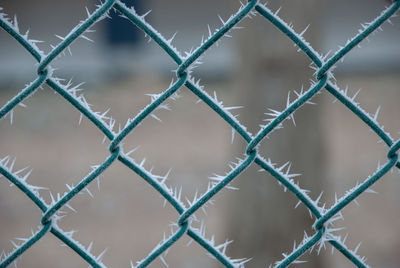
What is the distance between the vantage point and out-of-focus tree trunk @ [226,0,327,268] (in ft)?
7.53

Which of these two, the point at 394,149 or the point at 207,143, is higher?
the point at 207,143

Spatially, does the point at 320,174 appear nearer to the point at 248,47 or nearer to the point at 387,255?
the point at 248,47

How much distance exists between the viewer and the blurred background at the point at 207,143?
238 centimetres

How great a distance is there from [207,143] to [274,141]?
9.95ft

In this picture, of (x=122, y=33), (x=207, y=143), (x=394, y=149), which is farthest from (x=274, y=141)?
(x=122, y=33)

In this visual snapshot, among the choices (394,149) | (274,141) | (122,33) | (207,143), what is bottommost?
(394,149)

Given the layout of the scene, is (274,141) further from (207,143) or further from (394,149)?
(207,143)

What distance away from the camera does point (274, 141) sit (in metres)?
2.36

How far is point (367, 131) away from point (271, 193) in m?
3.59

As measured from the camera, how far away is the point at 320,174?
7.99 feet

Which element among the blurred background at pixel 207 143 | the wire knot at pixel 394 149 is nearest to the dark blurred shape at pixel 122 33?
the blurred background at pixel 207 143

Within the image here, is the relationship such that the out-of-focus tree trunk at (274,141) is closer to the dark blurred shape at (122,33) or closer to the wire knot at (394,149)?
the wire knot at (394,149)

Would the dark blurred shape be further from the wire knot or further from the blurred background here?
the wire knot

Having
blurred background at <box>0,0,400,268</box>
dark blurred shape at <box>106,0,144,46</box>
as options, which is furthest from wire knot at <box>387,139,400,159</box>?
dark blurred shape at <box>106,0,144,46</box>
